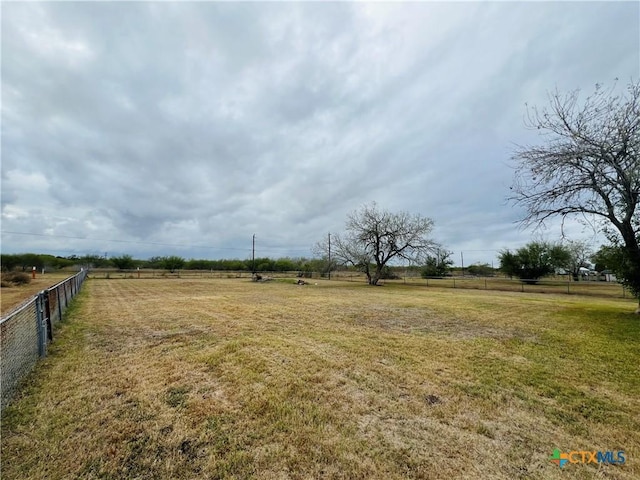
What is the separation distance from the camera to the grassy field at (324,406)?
2133mm

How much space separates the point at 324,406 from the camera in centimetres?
297

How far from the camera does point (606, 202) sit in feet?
26.5

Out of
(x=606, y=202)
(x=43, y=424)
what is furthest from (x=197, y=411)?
(x=606, y=202)

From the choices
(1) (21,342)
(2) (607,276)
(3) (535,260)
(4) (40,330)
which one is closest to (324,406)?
(1) (21,342)

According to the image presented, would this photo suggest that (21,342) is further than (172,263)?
No

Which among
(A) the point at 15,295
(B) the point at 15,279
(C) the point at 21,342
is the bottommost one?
(A) the point at 15,295

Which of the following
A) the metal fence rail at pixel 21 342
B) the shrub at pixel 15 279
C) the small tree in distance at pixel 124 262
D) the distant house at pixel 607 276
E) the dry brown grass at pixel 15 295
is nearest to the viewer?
the metal fence rail at pixel 21 342

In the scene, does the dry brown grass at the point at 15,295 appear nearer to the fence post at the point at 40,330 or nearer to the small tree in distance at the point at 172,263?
the fence post at the point at 40,330

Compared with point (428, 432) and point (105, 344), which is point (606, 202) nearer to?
point (428, 432)

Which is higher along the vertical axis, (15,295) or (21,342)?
(21,342)

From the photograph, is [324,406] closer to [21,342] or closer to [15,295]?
[21,342]

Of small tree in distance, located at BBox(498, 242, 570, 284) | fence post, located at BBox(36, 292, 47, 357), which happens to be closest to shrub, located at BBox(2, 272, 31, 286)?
fence post, located at BBox(36, 292, 47, 357)

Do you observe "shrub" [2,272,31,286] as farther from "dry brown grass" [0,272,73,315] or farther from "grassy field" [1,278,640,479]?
"grassy field" [1,278,640,479]

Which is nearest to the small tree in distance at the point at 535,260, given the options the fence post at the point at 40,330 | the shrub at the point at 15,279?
the fence post at the point at 40,330
